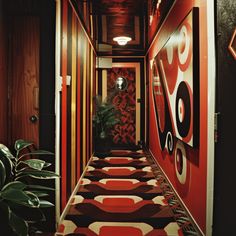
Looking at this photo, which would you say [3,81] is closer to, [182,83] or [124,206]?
[182,83]

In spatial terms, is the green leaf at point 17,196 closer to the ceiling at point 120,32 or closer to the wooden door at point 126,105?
the ceiling at point 120,32

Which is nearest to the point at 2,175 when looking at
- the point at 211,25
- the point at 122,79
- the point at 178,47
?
the point at 211,25

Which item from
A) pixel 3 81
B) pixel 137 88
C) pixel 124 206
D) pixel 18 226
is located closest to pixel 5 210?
pixel 18 226

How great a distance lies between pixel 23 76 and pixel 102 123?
4.25 metres

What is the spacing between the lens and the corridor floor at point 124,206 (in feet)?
9.30

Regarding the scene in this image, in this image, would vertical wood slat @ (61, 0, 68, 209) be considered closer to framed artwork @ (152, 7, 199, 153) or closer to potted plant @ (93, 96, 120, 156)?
framed artwork @ (152, 7, 199, 153)

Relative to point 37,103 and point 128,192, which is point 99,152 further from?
point 37,103

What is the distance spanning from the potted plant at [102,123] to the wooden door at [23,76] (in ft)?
13.4

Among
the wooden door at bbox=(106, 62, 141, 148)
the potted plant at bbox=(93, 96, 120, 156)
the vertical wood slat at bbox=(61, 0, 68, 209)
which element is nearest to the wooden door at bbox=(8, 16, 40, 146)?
the vertical wood slat at bbox=(61, 0, 68, 209)

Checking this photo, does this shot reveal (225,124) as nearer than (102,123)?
A: Yes

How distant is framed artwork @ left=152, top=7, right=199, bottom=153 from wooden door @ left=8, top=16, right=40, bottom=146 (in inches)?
57.1

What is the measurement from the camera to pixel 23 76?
277 centimetres

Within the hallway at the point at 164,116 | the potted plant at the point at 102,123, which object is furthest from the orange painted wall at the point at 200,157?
the potted plant at the point at 102,123

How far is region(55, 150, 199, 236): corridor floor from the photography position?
2.83m
